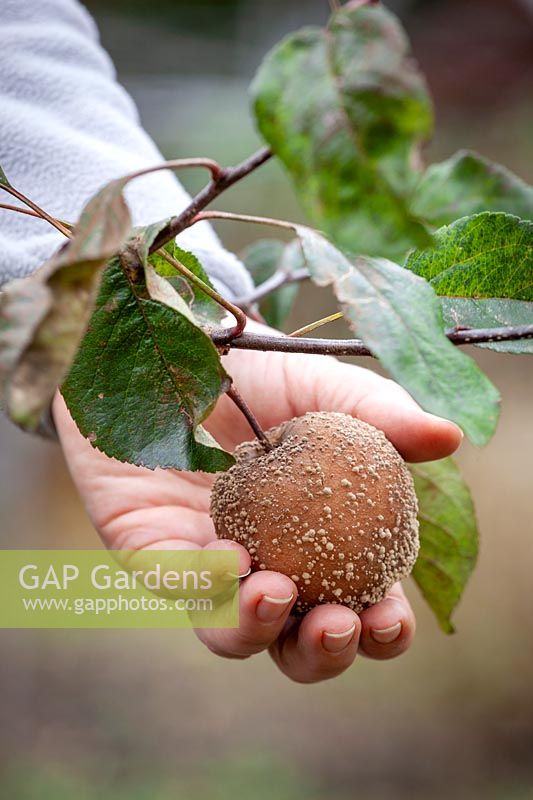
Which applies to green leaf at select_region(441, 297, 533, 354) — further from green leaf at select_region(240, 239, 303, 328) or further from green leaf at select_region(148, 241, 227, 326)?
green leaf at select_region(240, 239, 303, 328)

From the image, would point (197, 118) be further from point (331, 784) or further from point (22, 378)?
point (22, 378)

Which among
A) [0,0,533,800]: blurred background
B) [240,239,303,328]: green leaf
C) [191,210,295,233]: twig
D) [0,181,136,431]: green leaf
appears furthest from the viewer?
[0,0,533,800]: blurred background

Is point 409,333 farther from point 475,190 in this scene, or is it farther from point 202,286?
point 475,190

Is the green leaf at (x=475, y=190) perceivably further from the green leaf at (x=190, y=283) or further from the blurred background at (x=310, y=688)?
the blurred background at (x=310, y=688)

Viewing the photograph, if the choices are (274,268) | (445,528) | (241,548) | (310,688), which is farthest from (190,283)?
(310,688)

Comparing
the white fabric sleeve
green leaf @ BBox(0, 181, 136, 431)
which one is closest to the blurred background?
the white fabric sleeve

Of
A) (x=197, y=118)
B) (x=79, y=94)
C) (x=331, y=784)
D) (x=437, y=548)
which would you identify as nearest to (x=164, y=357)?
(x=437, y=548)
